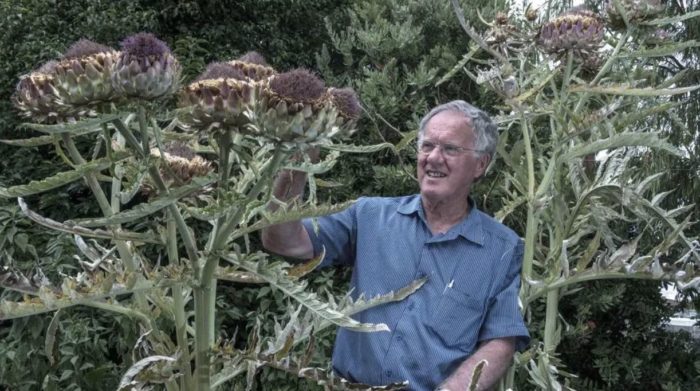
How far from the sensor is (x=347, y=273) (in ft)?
13.1

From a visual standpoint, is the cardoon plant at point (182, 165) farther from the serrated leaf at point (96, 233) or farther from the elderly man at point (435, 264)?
the elderly man at point (435, 264)

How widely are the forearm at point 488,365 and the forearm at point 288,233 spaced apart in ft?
1.45

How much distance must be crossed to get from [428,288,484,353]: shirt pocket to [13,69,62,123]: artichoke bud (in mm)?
1008

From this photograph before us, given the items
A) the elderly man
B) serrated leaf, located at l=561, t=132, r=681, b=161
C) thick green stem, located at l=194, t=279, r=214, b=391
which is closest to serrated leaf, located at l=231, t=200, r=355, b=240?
Result: thick green stem, located at l=194, t=279, r=214, b=391

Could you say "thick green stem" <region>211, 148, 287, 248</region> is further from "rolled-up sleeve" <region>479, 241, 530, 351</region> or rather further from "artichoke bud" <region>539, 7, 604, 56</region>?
"artichoke bud" <region>539, 7, 604, 56</region>

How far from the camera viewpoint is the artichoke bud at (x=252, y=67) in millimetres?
1574

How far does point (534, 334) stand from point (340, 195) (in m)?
1.06

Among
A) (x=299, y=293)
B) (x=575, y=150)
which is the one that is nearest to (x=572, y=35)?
(x=575, y=150)

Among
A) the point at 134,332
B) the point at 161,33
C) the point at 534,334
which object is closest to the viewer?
the point at 134,332

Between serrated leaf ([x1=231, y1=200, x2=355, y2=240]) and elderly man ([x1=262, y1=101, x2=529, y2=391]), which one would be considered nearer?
serrated leaf ([x1=231, y1=200, x2=355, y2=240])

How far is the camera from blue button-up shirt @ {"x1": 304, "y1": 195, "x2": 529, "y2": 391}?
2.10 m

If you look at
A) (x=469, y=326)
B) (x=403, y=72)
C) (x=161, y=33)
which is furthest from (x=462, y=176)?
(x=161, y=33)

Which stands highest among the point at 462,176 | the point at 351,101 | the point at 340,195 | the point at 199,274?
the point at 351,101

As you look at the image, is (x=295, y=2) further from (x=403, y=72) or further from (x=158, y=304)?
(x=158, y=304)
